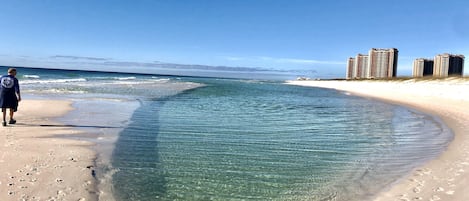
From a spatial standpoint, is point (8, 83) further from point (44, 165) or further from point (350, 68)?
point (350, 68)

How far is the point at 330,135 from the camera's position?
11602mm

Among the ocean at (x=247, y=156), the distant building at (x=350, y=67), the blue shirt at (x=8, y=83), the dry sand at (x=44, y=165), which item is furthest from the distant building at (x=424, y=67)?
the dry sand at (x=44, y=165)

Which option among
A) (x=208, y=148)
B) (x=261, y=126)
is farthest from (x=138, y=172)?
(x=261, y=126)

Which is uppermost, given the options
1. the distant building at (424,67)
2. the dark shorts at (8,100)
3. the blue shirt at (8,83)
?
the distant building at (424,67)

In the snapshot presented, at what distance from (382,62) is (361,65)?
54.6 ft

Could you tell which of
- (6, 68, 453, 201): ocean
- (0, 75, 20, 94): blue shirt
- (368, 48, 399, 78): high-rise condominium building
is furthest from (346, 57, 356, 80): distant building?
(0, 75, 20, 94): blue shirt

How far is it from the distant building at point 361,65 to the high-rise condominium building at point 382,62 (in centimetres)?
479

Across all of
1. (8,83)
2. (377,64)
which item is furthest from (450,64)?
(8,83)

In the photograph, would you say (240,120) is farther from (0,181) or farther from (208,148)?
(0,181)

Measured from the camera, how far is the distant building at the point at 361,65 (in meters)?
150

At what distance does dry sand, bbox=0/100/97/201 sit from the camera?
5.29 meters

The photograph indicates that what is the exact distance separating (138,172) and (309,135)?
237 inches

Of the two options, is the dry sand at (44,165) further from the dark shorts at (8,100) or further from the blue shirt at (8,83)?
the blue shirt at (8,83)

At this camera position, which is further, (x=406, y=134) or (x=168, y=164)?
(x=406, y=134)
